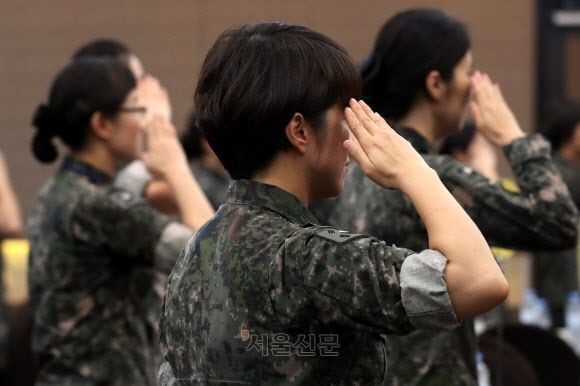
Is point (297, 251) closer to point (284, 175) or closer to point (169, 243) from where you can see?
point (284, 175)

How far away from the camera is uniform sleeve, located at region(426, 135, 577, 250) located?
3646mm

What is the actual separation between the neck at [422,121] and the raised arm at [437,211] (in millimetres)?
1316

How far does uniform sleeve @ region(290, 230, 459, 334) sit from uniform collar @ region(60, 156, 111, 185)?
2027 mm

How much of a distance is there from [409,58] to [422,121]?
0.17 meters

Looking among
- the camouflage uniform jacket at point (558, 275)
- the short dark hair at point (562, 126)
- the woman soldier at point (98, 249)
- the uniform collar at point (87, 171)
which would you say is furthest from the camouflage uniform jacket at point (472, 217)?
the short dark hair at point (562, 126)

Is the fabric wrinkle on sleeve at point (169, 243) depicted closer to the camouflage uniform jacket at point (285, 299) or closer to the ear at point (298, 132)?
the camouflage uniform jacket at point (285, 299)

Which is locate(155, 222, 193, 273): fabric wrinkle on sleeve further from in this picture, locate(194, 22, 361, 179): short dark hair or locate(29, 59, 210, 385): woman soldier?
locate(194, 22, 361, 179): short dark hair

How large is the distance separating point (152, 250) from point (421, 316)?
1775 mm

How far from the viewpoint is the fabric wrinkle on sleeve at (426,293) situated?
2.33 metres

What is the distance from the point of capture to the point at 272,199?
8.36 feet

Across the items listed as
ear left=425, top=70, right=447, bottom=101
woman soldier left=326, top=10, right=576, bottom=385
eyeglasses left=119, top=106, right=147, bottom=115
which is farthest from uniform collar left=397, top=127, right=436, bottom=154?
eyeglasses left=119, top=106, right=147, bottom=115

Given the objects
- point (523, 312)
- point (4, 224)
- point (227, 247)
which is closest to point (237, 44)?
point (227, 247)

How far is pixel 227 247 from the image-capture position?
2518mm

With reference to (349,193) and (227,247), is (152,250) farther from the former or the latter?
(227,247)
